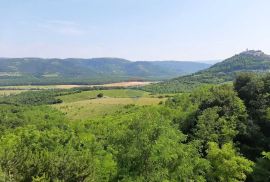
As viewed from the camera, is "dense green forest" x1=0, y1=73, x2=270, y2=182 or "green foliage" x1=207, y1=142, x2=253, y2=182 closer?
"dense green forest" x1=0, y1=73, x2=270, y2=182

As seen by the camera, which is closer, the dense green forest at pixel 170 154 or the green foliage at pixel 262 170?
the dense green forest at pixel 170 154

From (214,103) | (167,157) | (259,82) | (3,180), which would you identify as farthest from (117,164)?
(259,82)

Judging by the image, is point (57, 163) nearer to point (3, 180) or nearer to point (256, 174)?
point (3, 180)

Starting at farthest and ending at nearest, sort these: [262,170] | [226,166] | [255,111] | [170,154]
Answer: [255,111] → [262,170] → [226,166] → [170,154]

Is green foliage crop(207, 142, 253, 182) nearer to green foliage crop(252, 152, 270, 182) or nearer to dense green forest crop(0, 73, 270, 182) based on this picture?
dense green forest crop(0, 73, 270, 182)

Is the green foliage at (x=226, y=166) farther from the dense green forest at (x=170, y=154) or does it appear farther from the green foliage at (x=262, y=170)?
the green foliage at (x=262, y=170)

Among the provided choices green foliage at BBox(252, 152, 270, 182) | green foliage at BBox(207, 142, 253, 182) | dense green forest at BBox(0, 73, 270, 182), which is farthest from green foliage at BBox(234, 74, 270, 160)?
green foliage at BBox(207, 142, 253, 182)

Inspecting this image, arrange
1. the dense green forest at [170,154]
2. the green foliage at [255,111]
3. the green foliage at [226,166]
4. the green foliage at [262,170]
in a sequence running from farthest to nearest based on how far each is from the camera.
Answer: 1. the green foliage at [255,111]
2. the green foliage at [262,170]
3. the green foliage at [226,166]
4. the dense green forest at [170,154]

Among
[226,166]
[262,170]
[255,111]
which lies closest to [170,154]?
[226,166]

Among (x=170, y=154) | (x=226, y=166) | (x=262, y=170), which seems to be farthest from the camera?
(x=262, y=170)

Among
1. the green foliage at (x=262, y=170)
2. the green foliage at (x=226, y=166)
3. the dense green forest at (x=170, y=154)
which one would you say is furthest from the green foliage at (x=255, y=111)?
the green foliage at (x=226, y=166)

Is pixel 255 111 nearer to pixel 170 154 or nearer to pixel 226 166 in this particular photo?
pixel 226 166
